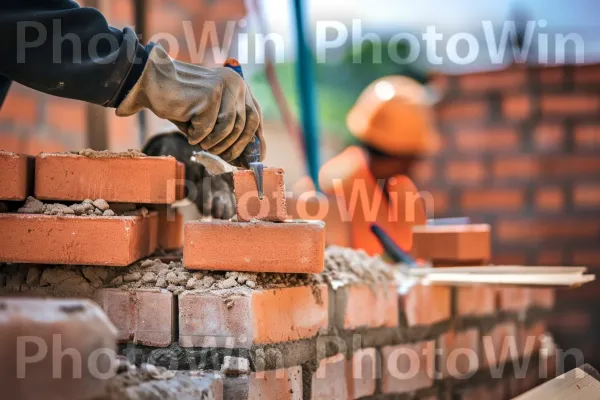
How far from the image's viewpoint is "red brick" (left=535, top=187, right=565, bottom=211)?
422 cm

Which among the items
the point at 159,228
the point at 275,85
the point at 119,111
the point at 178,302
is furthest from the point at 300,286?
the point at 275,85

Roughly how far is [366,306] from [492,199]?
260 centimetres

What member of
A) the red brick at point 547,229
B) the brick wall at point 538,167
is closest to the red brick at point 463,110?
the brick wall at point 538,167

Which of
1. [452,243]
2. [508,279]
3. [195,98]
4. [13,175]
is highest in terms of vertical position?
[195,98]

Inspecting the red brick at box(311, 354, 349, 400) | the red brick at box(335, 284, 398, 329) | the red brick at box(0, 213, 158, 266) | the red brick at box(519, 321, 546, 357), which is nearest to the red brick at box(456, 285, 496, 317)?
A: the red brick at box(519, 321, 546, 357)

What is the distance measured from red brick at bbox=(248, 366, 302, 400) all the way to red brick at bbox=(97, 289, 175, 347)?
10.3 inches

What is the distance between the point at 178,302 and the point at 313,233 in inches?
16.3

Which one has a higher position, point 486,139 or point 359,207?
point 486,139

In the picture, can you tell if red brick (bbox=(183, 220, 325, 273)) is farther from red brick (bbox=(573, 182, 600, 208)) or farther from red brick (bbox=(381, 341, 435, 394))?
red brick (bbox=(573, 182, 600, 208))

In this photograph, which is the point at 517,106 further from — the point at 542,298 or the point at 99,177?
the point at 99,177

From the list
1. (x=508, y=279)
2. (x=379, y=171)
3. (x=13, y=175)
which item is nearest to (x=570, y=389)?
(x=508, y=279)

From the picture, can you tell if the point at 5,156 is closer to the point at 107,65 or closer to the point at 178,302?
the point at 107,65

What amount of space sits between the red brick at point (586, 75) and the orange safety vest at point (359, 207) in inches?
71.4

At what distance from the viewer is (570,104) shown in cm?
420
